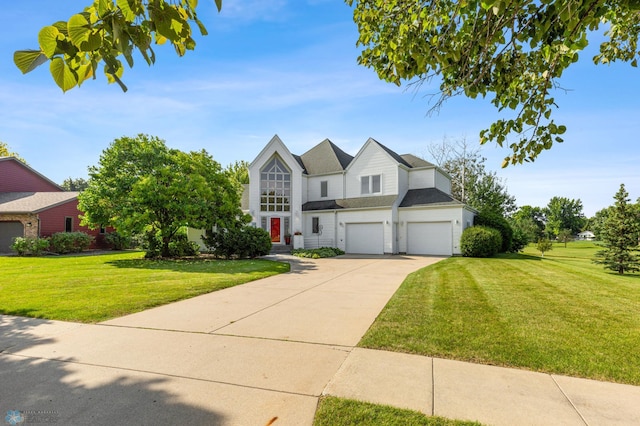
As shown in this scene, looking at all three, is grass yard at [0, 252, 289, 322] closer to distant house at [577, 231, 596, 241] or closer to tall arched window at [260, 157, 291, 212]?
tall arched window at [260, 157, 291, 212]

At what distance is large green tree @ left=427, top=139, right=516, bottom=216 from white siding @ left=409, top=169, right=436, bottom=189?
12.7 metres

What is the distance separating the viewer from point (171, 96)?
10.2 m

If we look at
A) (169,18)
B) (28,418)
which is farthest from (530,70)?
(28,418)

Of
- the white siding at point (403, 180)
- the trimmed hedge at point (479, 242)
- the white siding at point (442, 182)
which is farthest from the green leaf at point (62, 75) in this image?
the white siding at point (442, 182)

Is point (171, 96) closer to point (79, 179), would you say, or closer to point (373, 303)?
point (373, 303)

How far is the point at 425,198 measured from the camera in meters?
22.3

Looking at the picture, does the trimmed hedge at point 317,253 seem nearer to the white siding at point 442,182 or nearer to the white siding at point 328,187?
the white siding at point 328,187

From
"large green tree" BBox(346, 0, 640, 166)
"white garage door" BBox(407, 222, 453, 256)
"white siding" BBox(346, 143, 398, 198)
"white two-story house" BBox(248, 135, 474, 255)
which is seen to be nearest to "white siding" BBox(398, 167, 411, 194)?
"white two-story house" BBox(248, 135, 474, 255)

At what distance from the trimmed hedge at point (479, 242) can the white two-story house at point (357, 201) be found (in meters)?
1.75

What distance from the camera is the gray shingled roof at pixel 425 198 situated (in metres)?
21.4

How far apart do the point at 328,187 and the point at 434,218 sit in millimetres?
9005

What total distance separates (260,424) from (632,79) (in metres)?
8.35

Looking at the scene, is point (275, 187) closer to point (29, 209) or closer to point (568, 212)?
point (29, 209)

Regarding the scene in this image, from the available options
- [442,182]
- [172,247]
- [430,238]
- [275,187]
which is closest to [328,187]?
[275,187]
